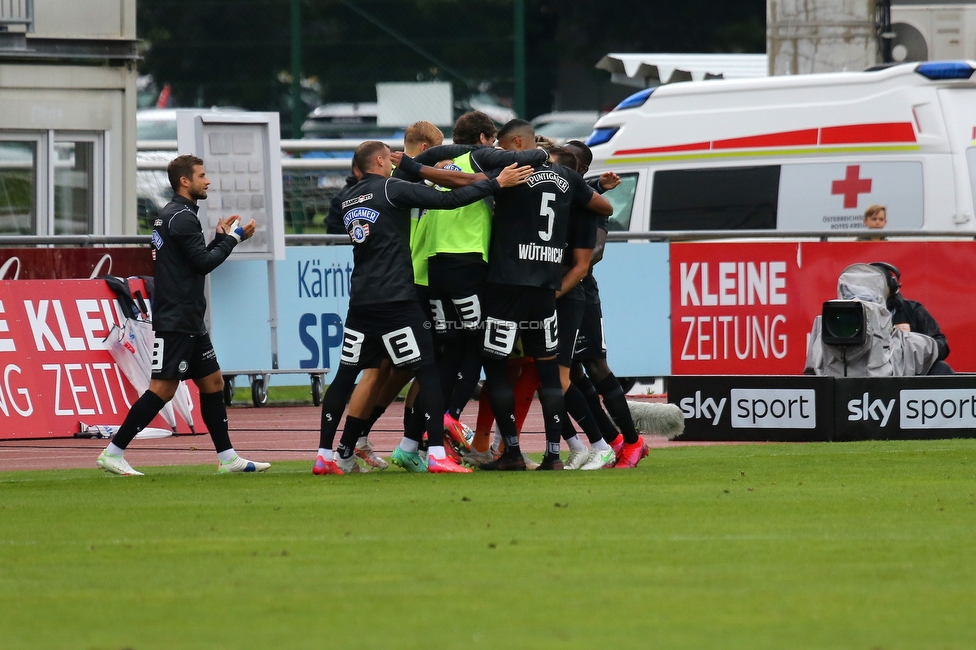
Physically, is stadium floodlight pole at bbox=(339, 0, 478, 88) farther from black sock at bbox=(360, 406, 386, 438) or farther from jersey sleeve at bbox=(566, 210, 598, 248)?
black sock at bbox=(360, 406, 386, 438)

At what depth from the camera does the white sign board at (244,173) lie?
16359mm

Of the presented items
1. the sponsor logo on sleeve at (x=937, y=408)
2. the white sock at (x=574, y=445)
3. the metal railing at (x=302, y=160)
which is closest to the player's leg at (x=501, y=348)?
the white sock at (x=574, y=445)

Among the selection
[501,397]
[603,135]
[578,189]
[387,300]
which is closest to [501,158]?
[578,189]

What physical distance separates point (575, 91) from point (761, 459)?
3024 cm

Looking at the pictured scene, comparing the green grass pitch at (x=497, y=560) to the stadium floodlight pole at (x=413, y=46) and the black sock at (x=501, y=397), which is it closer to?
the black sock at (x=501, y=397)

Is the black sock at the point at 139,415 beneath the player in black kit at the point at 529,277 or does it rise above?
beneath

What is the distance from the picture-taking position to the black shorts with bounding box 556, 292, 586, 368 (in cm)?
1070

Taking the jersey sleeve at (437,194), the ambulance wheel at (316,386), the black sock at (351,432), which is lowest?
the black sock at (351,432)

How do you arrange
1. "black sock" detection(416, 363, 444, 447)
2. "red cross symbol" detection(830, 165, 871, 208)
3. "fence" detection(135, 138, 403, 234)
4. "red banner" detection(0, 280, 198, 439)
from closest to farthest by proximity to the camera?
"black sock" detection(416, 363, 444, 447)
"red banner" detection(0, 280, 198, 439)
"red cross symbol" detection(830, 165, 871, 208)
"fence" detection(135, 138, 403, 234)

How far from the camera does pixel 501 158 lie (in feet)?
33.7

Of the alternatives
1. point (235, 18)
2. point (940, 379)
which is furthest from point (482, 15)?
point (940, 379)

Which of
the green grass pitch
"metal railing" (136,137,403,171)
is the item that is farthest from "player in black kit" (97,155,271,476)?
"metal railing" (136,137,403,171)

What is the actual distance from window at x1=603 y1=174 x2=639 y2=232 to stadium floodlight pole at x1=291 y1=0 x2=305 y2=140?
14.2m

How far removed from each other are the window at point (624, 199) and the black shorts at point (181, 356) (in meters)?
8.10
